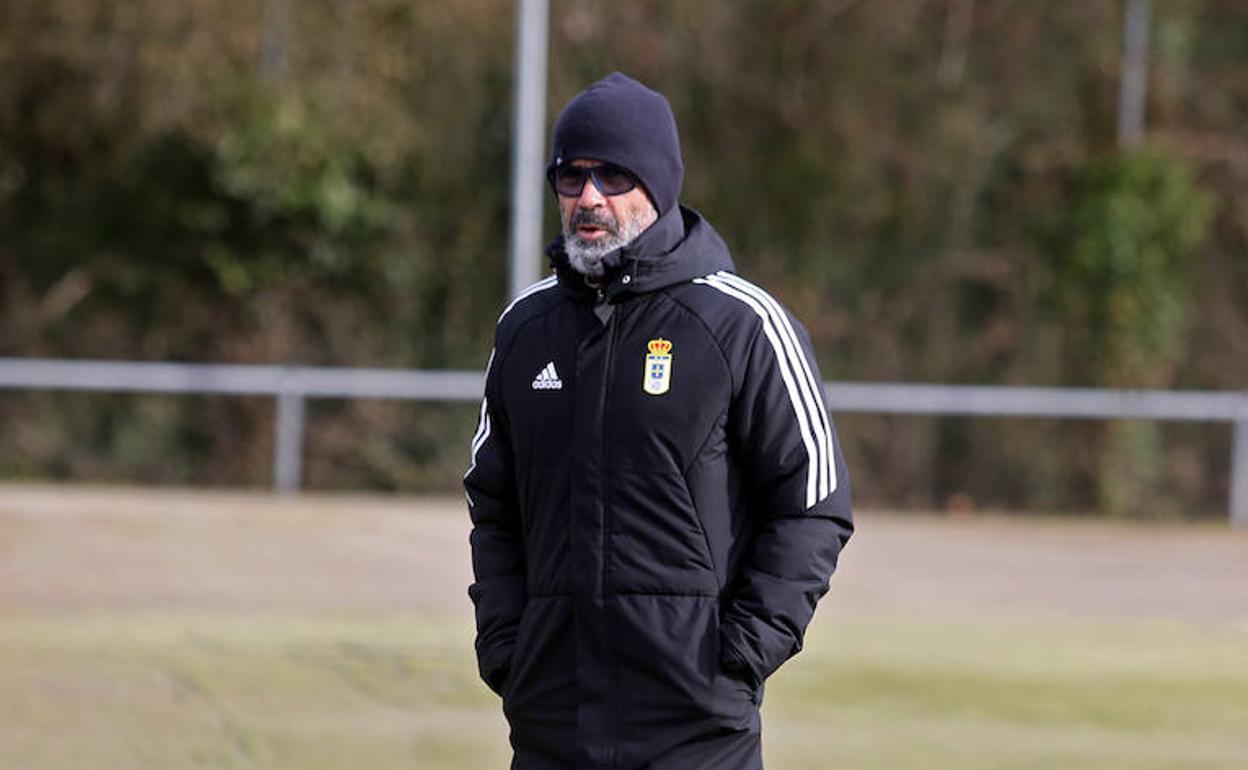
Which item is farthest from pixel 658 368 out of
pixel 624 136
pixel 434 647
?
pixel 434 647

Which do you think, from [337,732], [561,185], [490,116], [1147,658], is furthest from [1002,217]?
[561,185]

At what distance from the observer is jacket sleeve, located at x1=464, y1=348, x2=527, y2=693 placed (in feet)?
12.2

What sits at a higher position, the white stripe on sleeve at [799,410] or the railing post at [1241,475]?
the white stripe on sleeve at [799,410]

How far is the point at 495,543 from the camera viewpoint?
3.78 meters

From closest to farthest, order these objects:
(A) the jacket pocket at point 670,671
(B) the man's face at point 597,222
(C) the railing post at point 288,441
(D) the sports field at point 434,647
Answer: (A) the jacket pocket at point 670,671 < (B) the man's face at point 597,222 < (D) the sports field at point 434,647 < (C) the railing post at point 288,441

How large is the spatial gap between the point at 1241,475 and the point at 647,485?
13082 millimetres

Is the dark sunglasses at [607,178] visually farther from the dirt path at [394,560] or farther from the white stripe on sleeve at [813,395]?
the dirt path at [394,560]

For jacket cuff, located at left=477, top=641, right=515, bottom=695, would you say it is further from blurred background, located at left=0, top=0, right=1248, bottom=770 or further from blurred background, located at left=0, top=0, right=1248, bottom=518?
blurred background, located at left=0, top=0, right=1248, bottom=518

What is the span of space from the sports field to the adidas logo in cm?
338

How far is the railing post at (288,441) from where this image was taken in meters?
15.8

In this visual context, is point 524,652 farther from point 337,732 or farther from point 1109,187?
point 1109,187

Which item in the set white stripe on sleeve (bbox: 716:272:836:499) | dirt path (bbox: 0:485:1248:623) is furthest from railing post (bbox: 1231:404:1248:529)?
white stripe on sleeve (bbox: 716:272:836:499)

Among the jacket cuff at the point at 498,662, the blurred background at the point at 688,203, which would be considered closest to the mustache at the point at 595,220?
the jacket cuff at the point at 498,662

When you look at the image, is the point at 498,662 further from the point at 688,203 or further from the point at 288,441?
the point at 688,203
